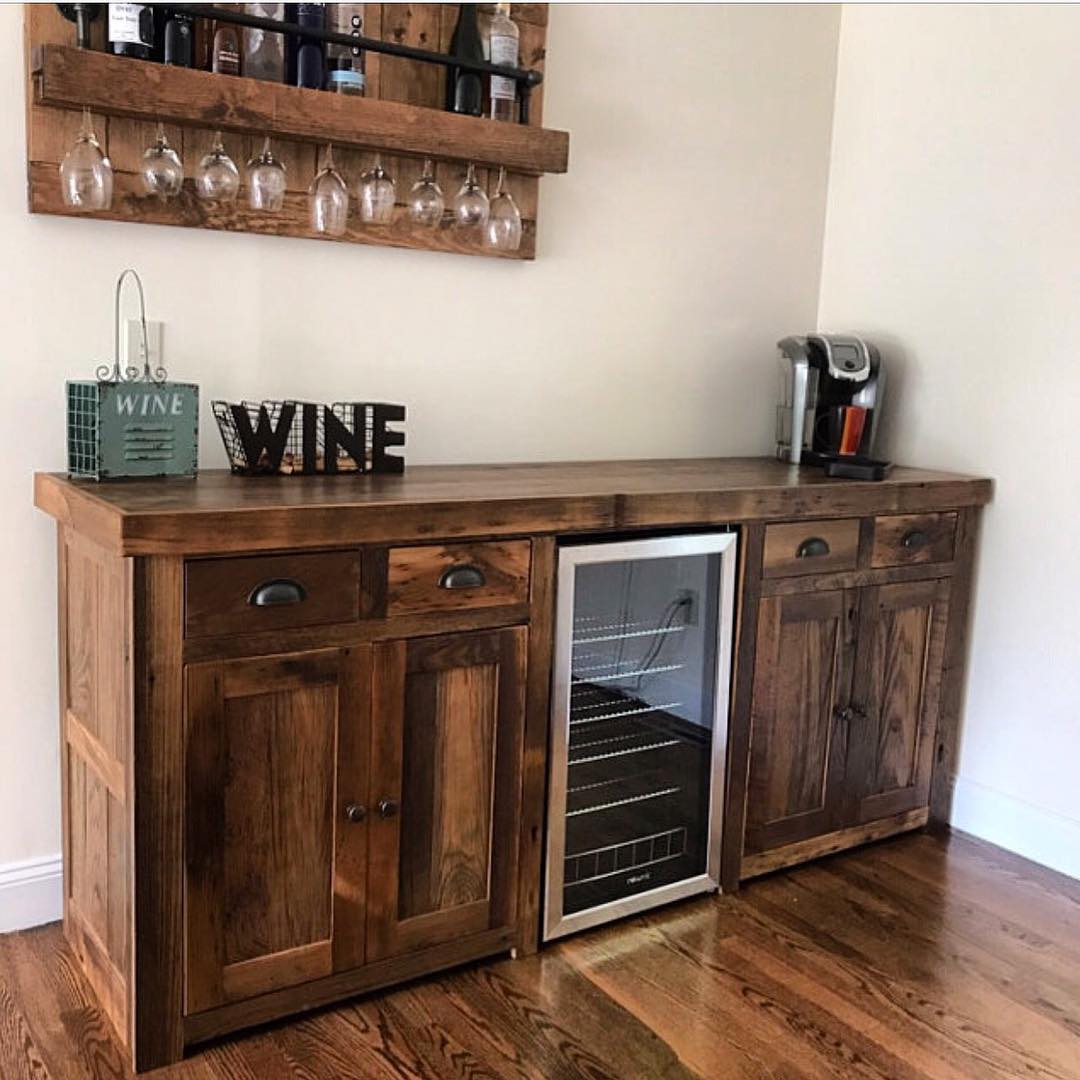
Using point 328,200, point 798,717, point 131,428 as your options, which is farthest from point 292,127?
point 798,717

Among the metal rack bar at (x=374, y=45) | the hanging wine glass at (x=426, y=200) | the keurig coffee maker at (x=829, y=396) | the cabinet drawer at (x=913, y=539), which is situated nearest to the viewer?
the metal rack bar at (x=374, y=45)

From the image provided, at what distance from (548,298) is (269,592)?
4.15 feet

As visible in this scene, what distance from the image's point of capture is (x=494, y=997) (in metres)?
2.18

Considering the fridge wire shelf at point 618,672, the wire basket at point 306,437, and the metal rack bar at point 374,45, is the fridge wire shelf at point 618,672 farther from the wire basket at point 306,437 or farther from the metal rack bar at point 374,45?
the metal rack bar at point 374,45

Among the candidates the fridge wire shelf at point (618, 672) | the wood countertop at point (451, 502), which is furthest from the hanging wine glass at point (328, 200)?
the fridge wire shelf at point (618, 672)

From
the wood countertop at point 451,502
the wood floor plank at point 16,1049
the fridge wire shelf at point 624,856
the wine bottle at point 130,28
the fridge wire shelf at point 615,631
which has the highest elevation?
the wine bottle at point 130,28

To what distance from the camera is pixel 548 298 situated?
2.88 metres

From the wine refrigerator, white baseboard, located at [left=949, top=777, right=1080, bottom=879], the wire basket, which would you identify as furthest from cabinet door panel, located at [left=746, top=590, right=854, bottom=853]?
the wire basket

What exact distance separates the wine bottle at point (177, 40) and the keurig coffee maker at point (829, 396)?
1.66m

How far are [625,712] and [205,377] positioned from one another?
1119 mm

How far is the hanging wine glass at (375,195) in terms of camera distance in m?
2.44

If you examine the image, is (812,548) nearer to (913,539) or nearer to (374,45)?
(913,539)

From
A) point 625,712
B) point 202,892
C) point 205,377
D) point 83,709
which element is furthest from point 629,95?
point 202,892

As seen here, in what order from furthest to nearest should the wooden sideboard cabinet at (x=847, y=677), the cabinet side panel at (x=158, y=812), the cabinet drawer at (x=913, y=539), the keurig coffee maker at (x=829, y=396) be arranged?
the keurig coffee maker at (x=829, y=396)
the cabinet drawer at (x=913, y=539)
the wooden sideboard cabinet at (x=847, y=677)
the cabinet side panel at (x=158, y=812)
